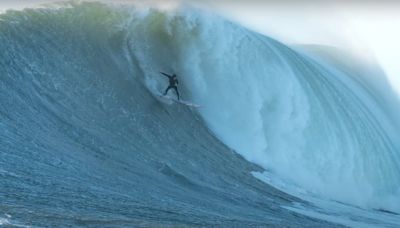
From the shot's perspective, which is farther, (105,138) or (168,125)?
(168,125)

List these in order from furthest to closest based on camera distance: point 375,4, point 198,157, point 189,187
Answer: point 375,4, point 198,157, point 189,187

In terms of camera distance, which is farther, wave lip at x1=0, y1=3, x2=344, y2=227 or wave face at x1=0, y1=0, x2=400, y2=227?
wave face at x1=0, y1=0, x2=400, y2=227

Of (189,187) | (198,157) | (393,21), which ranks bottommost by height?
(189,187)

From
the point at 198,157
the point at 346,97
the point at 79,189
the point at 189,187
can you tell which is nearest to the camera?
the point at 79,189

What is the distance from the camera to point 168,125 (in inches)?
507

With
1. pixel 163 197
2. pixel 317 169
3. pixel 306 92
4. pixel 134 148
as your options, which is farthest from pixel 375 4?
pixel 163 197

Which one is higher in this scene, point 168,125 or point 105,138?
point 168,125

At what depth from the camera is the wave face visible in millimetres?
8117

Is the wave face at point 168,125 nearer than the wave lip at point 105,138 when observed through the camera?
No

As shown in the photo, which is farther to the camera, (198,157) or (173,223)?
(198,157)

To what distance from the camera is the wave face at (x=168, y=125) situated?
26.6 feet

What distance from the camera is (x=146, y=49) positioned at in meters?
15.1

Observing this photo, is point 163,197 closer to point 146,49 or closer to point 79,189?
point 79,189

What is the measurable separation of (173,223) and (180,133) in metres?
5.66
